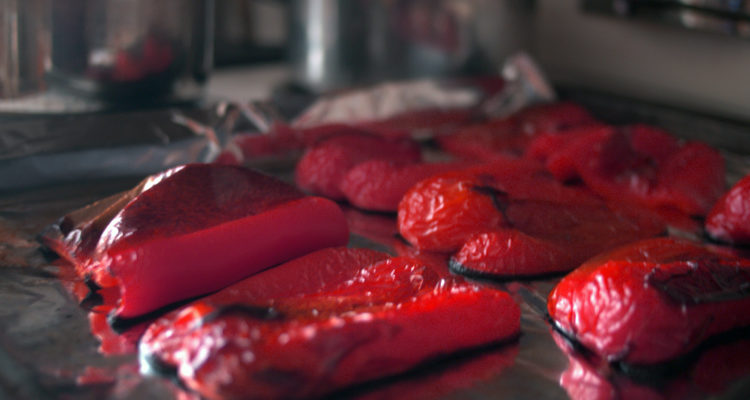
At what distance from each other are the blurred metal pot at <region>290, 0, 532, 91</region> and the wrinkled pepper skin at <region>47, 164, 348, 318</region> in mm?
1284

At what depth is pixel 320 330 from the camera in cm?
96

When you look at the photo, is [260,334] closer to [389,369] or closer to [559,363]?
[389,369]

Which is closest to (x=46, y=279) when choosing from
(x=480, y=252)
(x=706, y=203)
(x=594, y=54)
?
(x=480, y=252)

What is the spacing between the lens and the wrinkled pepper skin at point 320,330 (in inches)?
36.0

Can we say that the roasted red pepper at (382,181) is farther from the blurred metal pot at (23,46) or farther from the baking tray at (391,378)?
the blurred metal pot at (23,46)

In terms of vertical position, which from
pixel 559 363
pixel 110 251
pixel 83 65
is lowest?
pixel 559 363

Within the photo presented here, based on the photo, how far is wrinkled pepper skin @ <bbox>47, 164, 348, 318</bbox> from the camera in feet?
3.80

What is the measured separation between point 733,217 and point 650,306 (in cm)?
60

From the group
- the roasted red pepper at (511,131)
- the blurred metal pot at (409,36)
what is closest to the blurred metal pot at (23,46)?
the blurred metal pot at (409,36)

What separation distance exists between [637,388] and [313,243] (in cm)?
60

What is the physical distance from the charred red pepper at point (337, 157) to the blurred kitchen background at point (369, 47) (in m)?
0.63

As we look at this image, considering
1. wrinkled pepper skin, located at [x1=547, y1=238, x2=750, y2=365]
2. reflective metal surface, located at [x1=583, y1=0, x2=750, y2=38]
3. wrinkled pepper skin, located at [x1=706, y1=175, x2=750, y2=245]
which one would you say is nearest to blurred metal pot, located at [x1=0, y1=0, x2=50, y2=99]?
wrinkled pepper skin, located at [x1=547, y1=238, x2=750, y2=365]

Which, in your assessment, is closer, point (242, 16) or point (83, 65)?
point (83, 65)

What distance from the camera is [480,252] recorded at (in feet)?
4.51
